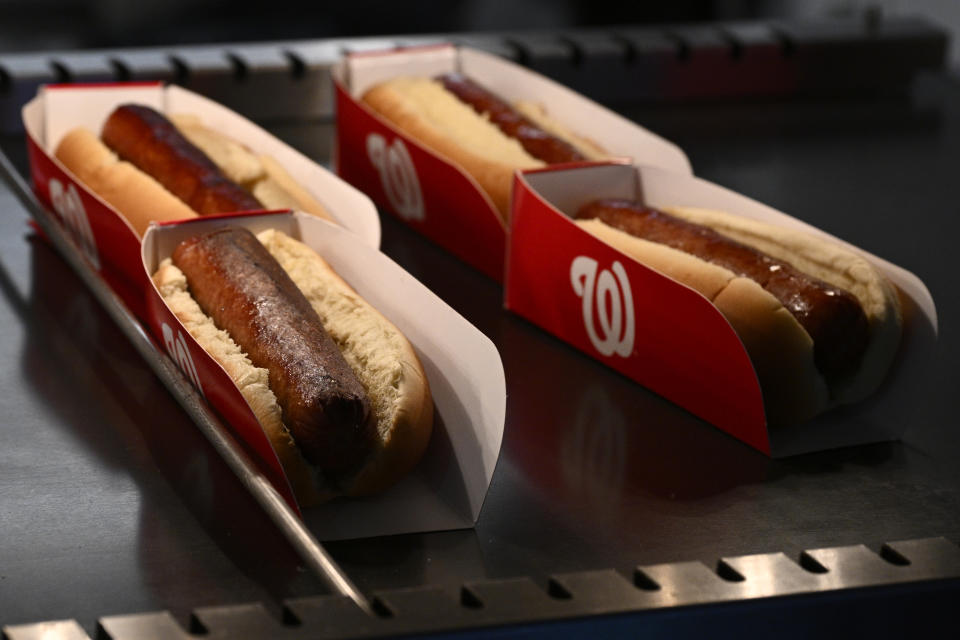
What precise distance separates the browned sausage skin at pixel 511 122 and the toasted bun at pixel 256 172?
0.36 metres

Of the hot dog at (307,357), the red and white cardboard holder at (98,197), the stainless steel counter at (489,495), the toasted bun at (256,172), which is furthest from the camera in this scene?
the toasted bun at (256,172)

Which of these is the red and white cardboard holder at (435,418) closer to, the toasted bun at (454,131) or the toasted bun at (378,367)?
the toasted bun at (378,367)

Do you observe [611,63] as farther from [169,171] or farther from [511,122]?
[169,171]

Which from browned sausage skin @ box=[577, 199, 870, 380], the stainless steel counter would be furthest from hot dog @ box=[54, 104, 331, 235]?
browned sausage skin @ box=[577, 199, 870, 380]

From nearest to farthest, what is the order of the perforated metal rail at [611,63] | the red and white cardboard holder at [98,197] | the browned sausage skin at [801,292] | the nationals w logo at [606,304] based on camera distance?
the browned sausage skin at [801,292]
the nationals w logo at [606,304]
the red and white cardboard holder at [98,197]
the perforated metal rail at [611,63]

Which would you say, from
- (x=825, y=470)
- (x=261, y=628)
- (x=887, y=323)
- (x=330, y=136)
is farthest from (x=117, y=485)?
(x=330, y=136)

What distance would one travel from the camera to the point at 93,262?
2.11 meters

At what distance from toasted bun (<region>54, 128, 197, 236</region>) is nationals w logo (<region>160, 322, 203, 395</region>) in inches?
13.4

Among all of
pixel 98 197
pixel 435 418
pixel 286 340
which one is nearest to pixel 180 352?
pixel 286 340

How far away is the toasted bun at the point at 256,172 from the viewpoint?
2.13 metres

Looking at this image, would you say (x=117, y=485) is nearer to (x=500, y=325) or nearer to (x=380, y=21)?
(x=500, y=325)

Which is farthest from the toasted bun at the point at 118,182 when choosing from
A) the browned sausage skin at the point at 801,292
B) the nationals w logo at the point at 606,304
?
the browned sausage skin at the point at 801,292

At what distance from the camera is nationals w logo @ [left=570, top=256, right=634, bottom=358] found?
180cm

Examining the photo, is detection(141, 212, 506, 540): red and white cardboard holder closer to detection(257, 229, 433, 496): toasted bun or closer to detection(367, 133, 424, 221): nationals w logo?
detection(257, 229, 433, 496): toasted bun
